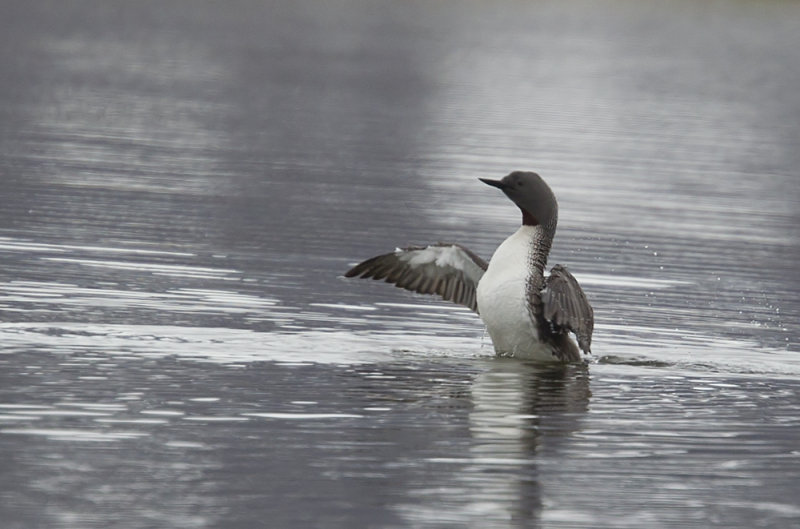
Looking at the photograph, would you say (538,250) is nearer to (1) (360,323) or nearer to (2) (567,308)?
(2) (567,308)

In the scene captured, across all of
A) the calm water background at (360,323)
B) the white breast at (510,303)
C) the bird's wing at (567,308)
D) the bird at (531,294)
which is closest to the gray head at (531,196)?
the bird at (531,294)

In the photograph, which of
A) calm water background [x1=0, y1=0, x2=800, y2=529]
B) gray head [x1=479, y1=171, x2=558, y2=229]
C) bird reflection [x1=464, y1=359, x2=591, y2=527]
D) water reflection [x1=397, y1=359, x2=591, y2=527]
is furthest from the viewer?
gray head [x1=479, y1=171, x2=558, y2=229]

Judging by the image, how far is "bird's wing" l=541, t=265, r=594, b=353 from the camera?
456 inches

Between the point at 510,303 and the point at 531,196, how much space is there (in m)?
0.94

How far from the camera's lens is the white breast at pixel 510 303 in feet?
38.9

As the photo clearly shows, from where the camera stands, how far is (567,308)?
38.4 ft

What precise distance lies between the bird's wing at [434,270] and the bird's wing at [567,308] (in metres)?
0.88

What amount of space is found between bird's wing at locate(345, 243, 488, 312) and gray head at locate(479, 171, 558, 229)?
21.8 inches

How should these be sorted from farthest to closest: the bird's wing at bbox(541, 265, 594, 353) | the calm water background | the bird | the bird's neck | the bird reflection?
the bird's neck, the bird, the bird's wing at bbox(541, 265, 594, 353), the calm water background, the bird reflection

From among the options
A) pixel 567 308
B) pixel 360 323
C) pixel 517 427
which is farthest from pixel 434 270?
pixel 517 427

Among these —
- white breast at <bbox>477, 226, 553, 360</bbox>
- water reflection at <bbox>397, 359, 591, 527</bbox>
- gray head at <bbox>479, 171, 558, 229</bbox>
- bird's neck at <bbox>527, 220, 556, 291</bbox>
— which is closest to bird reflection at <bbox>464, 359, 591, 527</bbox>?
water reflection at <bbox>397, 359, 591, 527</bbox>

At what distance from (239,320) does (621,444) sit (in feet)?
12.7

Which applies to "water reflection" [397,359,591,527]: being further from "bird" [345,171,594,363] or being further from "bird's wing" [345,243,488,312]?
"bird's wing" [345,243,488,312]

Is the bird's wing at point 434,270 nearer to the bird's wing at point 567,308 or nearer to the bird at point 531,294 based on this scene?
the bird at point 531,294
